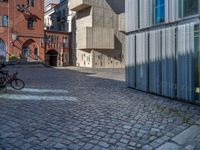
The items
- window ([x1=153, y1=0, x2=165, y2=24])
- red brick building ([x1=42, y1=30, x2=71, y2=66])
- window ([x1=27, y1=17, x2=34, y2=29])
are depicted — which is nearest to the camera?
window ([x1=153, y1=0, x2=165, y2=24])

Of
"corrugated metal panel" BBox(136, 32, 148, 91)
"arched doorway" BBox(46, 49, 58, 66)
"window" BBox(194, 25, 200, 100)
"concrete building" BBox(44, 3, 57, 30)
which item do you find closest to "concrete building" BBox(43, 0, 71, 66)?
"arched doorway" BBox(46, 49, 58, 66)

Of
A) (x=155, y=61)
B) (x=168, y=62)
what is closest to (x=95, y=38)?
(x=155, y=61)

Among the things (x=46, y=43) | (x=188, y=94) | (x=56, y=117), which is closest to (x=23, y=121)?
(x=56, y=117)

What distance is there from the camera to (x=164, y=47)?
32.9ft

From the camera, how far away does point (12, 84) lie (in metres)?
12.5

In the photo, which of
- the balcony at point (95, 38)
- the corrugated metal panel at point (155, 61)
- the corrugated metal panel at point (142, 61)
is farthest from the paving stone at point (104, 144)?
the balcony at point (95, 38)

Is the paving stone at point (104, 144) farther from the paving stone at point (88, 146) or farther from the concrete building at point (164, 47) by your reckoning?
the concrete building at point (164, 47)

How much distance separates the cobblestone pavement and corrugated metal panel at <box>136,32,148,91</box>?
69.6 inches

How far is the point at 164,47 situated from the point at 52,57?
120 ft

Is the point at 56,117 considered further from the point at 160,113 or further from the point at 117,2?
the point at 117,2

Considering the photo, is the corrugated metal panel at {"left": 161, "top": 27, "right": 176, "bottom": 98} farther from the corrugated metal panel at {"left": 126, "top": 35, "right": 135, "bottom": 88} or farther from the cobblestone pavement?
the corrugated metal panel at {"left": 126, "top": 35, "right": 135, "bottom": 88}

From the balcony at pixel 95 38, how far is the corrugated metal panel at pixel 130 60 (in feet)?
82.7

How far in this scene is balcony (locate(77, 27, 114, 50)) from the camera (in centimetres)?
3781

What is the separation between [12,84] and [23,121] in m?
6.43
